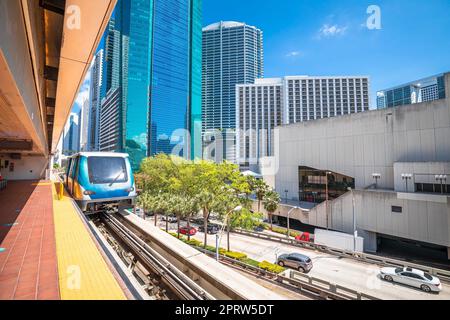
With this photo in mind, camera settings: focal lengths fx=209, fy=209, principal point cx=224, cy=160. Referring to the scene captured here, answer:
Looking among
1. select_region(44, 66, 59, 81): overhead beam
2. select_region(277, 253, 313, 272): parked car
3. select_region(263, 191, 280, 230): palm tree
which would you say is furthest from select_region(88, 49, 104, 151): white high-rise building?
select_region(44, 66, 59, 81): overhead beam

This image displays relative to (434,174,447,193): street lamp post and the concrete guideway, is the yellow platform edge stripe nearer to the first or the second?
the concrete guideway

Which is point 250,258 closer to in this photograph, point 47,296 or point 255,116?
point 47,296

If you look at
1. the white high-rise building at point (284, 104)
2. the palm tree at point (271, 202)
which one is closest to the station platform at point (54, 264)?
the palm tree at point (271, 202)

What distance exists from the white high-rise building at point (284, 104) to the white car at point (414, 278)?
75503 mm

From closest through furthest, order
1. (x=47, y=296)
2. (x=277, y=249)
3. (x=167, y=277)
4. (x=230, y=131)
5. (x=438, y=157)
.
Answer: (x=47, y=296)
(x=167, y=277)
(x=277, y=249)
(x=438, y=157)
(x=230, y=131)

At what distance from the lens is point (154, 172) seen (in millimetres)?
36812

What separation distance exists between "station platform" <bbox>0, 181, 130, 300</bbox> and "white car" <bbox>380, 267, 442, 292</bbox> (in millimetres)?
18592

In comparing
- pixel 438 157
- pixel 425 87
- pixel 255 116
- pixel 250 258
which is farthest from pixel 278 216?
pixel 425 87

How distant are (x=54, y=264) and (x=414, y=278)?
19383 millimetres

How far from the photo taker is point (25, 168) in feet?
85.1

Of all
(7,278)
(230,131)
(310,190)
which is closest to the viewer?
(7,278)

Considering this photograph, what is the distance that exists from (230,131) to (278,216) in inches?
3365

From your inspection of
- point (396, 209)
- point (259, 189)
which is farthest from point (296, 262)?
point (259, 189)

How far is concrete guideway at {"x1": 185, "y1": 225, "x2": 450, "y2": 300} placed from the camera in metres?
13.1
